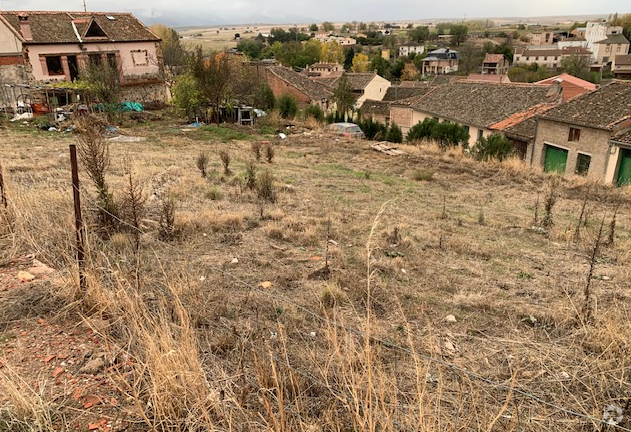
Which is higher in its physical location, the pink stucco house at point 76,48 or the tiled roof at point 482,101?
the pink stucco house at point 76,48

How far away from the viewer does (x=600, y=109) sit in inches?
713

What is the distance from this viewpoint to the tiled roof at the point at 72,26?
24.0 meters

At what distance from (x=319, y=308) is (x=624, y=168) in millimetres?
17035

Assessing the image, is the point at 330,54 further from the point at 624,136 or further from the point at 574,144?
the point at 624,136

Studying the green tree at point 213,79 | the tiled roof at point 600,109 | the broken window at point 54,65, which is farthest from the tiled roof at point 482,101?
the broken window at point 54,65

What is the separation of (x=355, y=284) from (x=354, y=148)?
1560cm

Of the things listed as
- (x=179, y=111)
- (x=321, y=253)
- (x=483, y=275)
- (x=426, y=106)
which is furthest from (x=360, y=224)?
(x=426, y=106)

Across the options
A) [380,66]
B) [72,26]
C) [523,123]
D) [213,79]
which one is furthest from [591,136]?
[380,66]

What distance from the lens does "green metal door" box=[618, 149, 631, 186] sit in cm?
1613

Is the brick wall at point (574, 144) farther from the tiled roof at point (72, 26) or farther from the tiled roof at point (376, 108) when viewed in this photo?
the tiled roof at point (72, 26)

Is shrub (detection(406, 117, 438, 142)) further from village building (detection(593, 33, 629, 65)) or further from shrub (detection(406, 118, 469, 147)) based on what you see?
village building (detection(593, 33, 629, 65))

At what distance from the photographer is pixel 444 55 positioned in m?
87.1

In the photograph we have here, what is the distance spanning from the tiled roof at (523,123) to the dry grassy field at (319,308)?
11232 mm

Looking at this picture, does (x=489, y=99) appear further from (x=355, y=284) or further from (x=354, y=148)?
(x=355, y=284)
